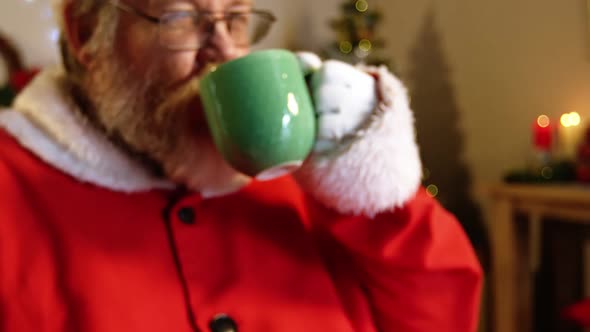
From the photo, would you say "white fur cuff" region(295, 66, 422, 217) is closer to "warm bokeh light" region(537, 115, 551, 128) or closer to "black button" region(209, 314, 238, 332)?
"black button" region(209, 314, 238, 332)

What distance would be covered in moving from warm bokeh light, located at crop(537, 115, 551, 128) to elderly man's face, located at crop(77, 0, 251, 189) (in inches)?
55.3

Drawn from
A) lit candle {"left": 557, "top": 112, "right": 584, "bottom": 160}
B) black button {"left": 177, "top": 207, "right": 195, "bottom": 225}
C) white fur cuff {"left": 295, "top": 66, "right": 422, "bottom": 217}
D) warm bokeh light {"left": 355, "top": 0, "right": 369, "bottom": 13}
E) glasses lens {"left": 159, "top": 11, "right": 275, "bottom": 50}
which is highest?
glasses lens {"left": 159, "top": 11, "right": 275, "bottom": 50}

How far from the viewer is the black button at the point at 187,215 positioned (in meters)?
0.67

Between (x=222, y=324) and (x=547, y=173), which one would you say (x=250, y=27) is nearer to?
(x=222, y=324)

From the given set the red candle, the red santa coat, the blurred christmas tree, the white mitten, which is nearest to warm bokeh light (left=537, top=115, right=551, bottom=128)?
the red candle

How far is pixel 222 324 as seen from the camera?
24.6 inches

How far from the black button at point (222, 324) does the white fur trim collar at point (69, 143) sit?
0.61ft

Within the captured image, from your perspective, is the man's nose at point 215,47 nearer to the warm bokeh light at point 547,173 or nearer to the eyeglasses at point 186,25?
the eyeglasses at point 186,25

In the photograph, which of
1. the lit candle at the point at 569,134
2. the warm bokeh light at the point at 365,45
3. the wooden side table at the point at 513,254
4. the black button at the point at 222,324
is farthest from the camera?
the warm bokeh light at the point at 365,45

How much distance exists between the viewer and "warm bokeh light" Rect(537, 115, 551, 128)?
177 centimetres

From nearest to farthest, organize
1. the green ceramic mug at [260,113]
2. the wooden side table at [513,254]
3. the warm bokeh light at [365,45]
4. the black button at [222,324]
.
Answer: the green ceramic mug at [260,113]
the black button at [222,324]
the wooden side table at [513,254]
the warm bokeh light at [365,45]

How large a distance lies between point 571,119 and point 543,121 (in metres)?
0.09

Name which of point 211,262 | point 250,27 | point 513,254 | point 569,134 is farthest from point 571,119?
point 211,262

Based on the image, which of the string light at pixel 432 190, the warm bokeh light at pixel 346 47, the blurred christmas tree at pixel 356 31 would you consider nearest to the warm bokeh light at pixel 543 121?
the string light at pixel 432 190
